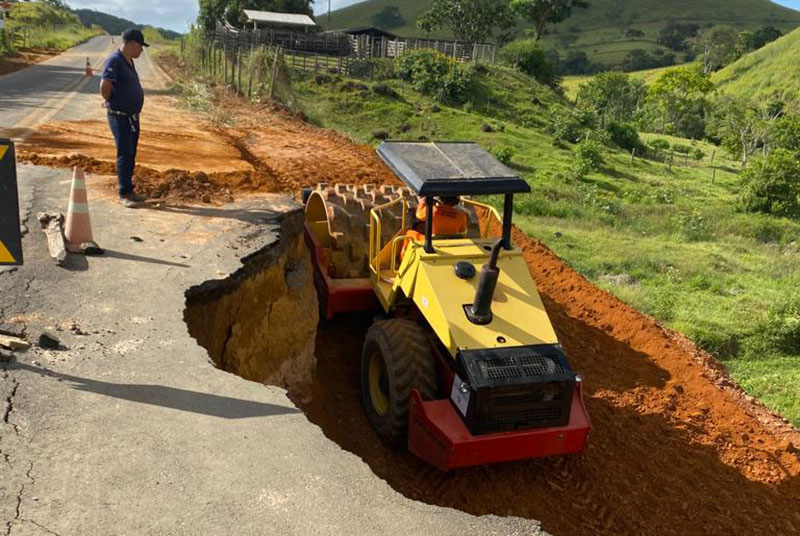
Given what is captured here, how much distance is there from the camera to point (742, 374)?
832cm

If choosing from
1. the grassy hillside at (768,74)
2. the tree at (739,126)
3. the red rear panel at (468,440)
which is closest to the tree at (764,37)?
the grassy hillside at (768,74)

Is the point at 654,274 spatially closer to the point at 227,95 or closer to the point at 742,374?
the point at 742,374

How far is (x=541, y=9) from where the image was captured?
54.8 m

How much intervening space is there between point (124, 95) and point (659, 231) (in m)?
11.7

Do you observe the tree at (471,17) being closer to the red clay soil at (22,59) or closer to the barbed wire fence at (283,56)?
the barbed wire fence at (283,56)

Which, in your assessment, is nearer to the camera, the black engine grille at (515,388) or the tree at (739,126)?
the black engine grille at (515,388)

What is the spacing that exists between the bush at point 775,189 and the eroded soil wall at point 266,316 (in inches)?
597

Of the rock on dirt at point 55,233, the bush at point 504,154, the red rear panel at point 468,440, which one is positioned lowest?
the red rear panel at point 468,440

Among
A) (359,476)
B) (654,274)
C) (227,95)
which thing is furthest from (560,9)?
(359,476)

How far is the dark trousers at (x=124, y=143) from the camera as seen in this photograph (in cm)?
729

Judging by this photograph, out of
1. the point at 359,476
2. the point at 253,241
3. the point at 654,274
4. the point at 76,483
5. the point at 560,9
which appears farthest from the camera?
the point at 560,9

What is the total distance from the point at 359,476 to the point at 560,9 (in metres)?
57.9

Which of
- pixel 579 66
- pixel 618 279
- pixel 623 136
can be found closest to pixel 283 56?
pixel 623 136

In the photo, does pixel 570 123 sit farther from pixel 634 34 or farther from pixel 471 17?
pixel 634 34
